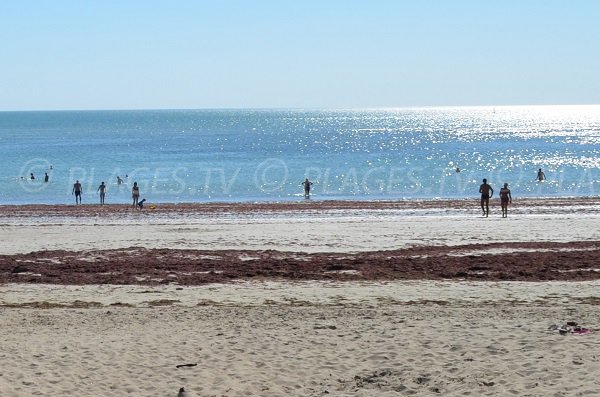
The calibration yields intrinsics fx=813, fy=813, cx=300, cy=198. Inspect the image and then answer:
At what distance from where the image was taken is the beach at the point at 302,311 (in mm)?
9641

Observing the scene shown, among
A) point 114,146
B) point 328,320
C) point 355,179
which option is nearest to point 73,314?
point 328,320

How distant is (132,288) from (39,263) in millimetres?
4189

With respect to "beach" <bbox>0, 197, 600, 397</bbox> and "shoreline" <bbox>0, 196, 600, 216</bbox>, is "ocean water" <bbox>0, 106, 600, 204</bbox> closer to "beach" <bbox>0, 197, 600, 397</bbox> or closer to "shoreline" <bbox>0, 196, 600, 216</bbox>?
"shoreline" <bbox>0, 196, 600, 216</bbox>

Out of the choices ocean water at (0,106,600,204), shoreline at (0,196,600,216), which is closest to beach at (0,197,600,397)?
shoreline at (0,196,600,216)

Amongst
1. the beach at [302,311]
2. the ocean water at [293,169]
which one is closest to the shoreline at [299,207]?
the ocean water at [293,169]

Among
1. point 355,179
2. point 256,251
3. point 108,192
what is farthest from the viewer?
point 355,179

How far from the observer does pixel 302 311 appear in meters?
13.5

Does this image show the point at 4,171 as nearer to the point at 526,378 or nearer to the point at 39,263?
the point at 39,263

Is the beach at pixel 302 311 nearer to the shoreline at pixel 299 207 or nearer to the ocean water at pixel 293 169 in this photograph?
the shoreline at pixel 299 207

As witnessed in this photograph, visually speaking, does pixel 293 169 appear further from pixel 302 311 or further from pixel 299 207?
pixel 302 311

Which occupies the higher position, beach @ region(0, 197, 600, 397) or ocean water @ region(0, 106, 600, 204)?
beach @ region(0, 197, 600, 397)

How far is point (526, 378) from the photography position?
9.41 meters

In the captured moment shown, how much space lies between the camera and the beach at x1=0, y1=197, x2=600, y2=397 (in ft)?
31.6

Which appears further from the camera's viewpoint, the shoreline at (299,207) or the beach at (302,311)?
the shoreline at (299,207)
